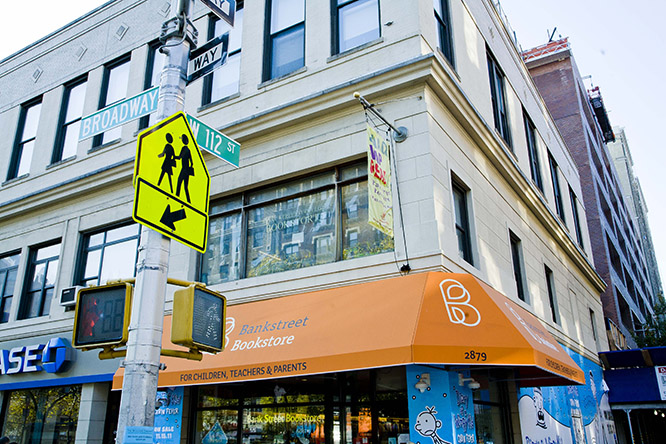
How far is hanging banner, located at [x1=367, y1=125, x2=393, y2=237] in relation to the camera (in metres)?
8.72

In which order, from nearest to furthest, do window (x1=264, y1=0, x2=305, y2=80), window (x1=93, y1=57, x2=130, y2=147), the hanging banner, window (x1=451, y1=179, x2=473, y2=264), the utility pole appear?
1. the utility pole
2. the hanging banner
3. window (x1=451, y1=179, x2=473, y2=264)
4. window (x1=264, y1=0, x2=305, y2=80)
5. window (x1=93, y1=57, x2=130, y2=147)

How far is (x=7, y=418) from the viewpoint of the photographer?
46.1 ft

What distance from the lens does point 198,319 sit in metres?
4.91

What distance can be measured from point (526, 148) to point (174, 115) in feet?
45.0

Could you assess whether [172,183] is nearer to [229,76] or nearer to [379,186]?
[379,186]

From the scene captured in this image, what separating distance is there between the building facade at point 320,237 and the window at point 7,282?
6 cm

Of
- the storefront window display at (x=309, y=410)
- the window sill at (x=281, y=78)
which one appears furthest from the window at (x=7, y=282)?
the window sill at (x=281, y=78)

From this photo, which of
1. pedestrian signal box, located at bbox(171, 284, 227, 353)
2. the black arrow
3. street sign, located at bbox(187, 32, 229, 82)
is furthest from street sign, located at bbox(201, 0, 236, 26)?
pedestrian signal box, located at bbox(171, 284, 227, 353)

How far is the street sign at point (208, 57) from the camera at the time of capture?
649 centimetres

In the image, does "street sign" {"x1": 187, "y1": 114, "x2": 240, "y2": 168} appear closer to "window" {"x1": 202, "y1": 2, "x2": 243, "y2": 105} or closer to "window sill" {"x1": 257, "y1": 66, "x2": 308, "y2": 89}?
"window sill" {"x1": 257, "y1": 66, "x2": 308, "y2": 89}

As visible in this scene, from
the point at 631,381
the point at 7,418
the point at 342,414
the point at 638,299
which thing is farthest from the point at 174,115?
the point at 638,299

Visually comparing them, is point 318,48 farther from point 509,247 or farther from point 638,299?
point 638,299

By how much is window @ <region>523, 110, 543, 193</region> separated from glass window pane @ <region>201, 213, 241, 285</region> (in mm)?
9870

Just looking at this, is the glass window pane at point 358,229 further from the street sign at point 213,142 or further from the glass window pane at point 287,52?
the street sign at point 213,142
